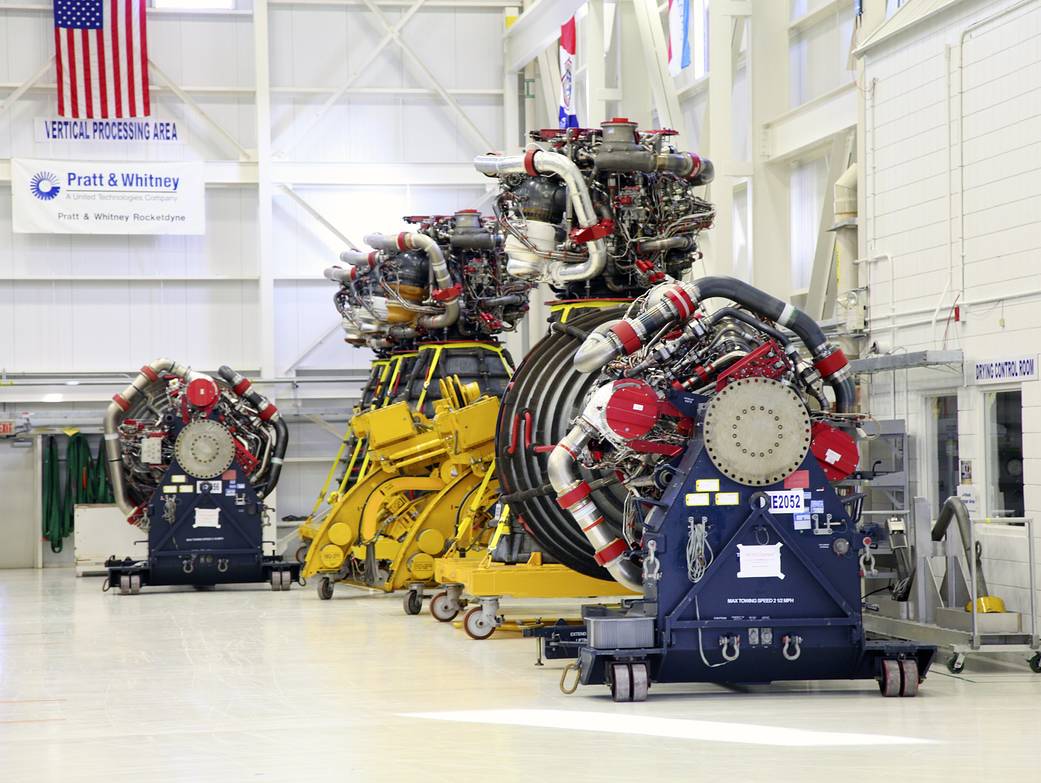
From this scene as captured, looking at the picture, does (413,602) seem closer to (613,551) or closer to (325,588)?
(325,588)

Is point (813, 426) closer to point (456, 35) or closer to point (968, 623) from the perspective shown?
point (968, 623)

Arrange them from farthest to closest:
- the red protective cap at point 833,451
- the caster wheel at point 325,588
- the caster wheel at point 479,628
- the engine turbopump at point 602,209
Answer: the caster wheel at point 325,588 → the caster wheel at point 479,628 → the engine turbopump at point 602,209 → the red protective cap at point 833,451

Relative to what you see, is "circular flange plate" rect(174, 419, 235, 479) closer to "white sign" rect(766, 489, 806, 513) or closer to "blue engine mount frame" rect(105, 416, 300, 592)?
"blue engine mount frame" rect(105, 416, 300, 592)

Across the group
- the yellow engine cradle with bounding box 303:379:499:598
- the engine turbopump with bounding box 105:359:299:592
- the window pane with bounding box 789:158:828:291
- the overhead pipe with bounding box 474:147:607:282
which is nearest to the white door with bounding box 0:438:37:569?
the engine turbopump with bounding box 105:359:299:592

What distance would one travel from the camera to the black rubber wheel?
12.2m

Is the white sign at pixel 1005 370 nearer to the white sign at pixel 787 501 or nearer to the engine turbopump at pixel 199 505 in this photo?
the white sign at pixel 787 501

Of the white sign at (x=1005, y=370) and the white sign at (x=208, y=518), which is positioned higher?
the white sign at (x=1005, y=370)

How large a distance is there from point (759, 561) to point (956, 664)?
6.03 ft

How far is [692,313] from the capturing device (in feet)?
30.2

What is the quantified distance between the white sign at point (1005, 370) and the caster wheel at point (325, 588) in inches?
356

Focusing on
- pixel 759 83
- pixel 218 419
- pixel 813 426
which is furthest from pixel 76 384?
pixel 813 426

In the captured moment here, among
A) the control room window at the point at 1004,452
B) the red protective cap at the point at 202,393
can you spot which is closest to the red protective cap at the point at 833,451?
the control room window at the point at 1004,452

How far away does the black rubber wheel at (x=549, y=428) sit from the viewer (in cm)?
1216

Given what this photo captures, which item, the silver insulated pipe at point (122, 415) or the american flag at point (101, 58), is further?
the american flag at point (101, 58)
